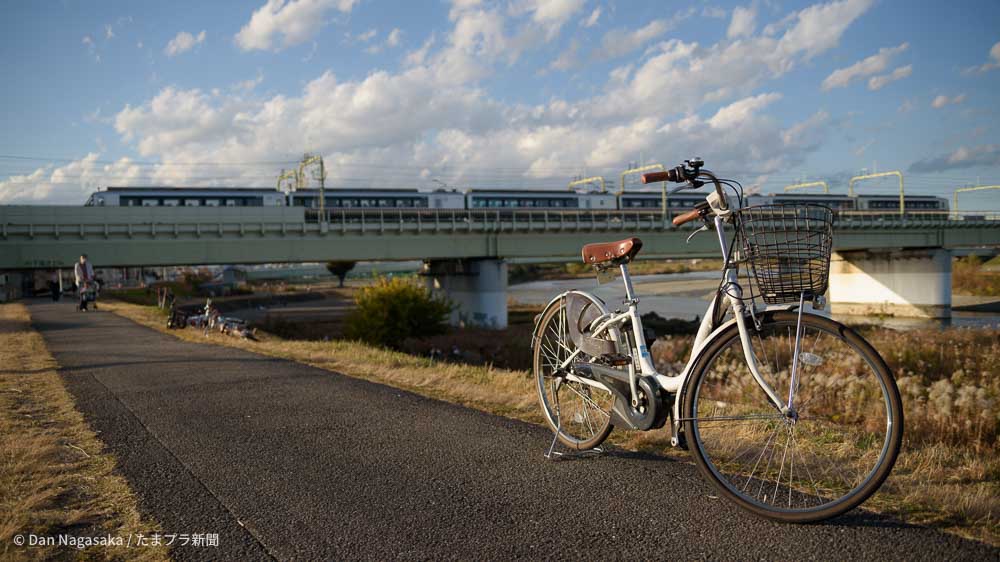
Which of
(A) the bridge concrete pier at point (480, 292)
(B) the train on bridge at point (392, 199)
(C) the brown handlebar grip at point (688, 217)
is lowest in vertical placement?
(A) the bridge concrete pier at point (480, 292)

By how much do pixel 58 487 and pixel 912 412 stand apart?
355 inches

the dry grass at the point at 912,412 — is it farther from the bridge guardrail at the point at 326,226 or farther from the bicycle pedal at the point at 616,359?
the bridge guardrail at the point at 326,226

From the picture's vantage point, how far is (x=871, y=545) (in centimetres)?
277

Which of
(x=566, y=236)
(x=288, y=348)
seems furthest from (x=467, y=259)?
(x=288, y=348)

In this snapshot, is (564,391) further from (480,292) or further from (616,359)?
(480,292)

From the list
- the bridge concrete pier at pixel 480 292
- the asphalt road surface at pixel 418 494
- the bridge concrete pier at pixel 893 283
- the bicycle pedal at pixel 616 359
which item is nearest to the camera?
the asphalt road surface at pixel 418 494

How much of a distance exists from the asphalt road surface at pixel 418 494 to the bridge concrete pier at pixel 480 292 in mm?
33780

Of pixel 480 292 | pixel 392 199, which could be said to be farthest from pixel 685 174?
pixel 392 199

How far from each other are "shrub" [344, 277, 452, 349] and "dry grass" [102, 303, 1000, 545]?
30.2 feet

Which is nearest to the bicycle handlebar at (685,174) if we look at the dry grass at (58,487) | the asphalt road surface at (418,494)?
the asphalt road surface at (418,494)

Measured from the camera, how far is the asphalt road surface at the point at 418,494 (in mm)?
2881

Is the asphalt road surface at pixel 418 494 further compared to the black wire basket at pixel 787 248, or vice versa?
the black wire basket at pixel 787 248

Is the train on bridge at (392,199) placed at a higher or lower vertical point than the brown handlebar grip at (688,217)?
higher

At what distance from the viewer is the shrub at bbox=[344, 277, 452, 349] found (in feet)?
83.2
